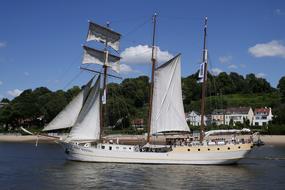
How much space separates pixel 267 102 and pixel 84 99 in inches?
5167

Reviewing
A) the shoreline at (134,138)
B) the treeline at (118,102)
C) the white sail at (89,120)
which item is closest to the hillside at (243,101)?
the treeline at (118,102)

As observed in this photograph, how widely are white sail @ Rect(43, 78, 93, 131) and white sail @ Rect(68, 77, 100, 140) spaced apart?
0.60 m

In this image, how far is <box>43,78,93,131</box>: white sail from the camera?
5191 cm

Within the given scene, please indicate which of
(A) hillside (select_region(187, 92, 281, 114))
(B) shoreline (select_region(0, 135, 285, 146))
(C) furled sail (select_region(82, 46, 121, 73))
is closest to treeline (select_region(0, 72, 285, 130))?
(A) hillside (select_region(187, 92, 281, 114))

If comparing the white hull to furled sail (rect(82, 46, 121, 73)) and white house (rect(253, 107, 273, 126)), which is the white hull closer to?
furled sail (rect(82, 46, 121, 73))

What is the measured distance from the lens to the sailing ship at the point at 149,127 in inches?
2051

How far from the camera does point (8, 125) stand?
160 meters

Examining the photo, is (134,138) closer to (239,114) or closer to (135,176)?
(135,176)

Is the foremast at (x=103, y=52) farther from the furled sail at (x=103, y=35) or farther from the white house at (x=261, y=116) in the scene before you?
the white house at (x=261, y=116)

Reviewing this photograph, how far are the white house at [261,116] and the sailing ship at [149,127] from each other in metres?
100

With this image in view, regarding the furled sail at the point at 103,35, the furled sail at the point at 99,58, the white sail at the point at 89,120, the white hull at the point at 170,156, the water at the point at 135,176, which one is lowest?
the water at the point at 135,176

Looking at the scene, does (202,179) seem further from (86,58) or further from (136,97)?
(136,97)

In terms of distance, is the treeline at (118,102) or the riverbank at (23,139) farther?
the treeline at (118,102)

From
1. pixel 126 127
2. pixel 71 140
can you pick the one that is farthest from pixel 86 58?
pixel 126 127
